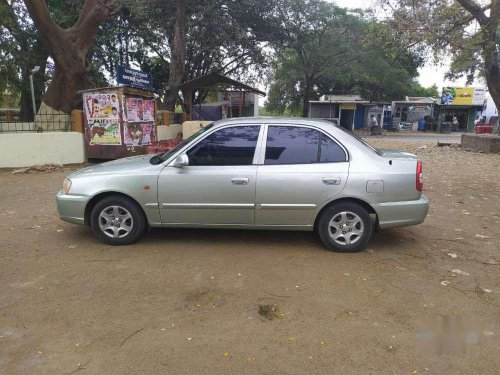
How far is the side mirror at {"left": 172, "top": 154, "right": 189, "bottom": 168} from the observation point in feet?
16.2

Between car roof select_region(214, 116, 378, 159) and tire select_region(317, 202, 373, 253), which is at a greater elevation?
car roof select_region(214, 116, 378, 159)

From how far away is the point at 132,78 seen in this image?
45.1ft

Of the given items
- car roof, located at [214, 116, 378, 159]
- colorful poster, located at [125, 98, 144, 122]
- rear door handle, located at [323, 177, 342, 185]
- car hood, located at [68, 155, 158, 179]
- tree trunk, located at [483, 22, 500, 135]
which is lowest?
rear door handle, located at [323, 177, 342, 185]

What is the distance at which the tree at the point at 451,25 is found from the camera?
12648 millimetres

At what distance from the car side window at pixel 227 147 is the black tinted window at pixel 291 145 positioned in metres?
0.20

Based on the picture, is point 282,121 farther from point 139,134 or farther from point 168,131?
point 168,131

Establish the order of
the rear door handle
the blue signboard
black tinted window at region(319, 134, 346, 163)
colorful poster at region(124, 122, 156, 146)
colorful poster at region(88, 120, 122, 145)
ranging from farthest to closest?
the blue signboard → colorful poster at region(124, 122, 156, 146) → colorful poster at region(88, 120, 122, 145) → black tinted window at region(319, 134, 346, 163) → the rear door handle

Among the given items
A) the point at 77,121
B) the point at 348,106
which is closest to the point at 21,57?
the point at 77,121

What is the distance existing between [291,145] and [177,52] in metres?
15.1

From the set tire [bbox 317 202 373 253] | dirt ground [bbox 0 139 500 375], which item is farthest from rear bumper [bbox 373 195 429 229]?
dirt ground [bbox 0 139 500 375]

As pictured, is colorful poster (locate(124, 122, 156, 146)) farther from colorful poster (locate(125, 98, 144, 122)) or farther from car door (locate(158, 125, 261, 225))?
car door (locate(158, 125, 261, 225))

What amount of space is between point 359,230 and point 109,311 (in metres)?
2.81

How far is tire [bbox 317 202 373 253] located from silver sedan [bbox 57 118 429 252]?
0.04ft

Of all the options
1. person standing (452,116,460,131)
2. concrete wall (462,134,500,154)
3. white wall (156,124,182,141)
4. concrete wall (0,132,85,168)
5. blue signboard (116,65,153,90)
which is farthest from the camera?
person standing (452,116,460,131)
